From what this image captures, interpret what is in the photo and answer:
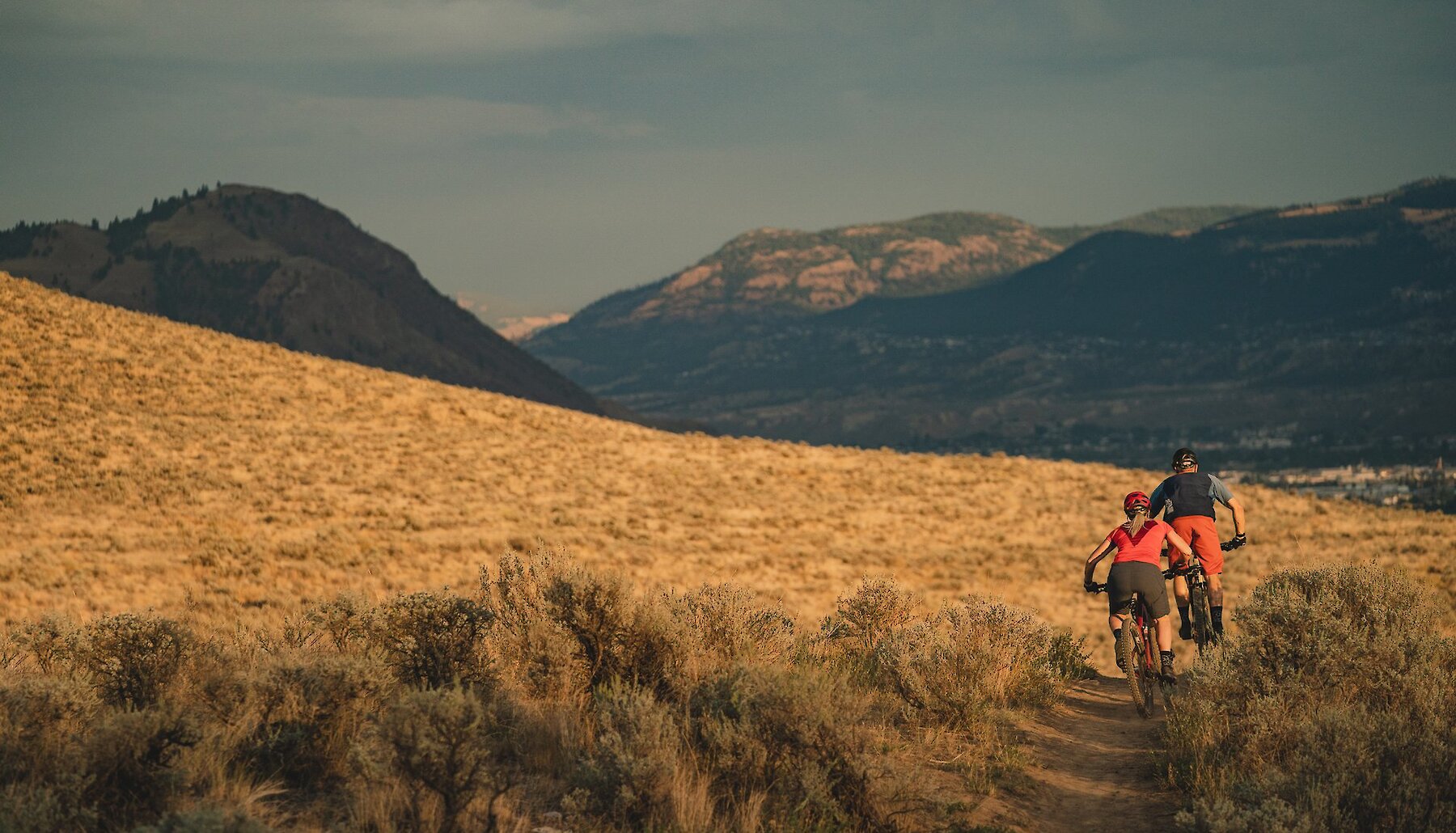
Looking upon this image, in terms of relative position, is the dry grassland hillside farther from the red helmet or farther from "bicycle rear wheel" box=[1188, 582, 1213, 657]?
the red helmet

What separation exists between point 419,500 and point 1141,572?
22828mm

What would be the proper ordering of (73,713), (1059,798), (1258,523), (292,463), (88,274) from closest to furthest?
(73,713) → (1059,798) → (292,463) → (1258,523) → (88,274)

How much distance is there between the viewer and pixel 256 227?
182 metres

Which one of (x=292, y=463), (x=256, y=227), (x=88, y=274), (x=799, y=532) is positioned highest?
(x=256, y=227)

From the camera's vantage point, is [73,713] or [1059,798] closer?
[73,713]

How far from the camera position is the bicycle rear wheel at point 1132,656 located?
10.8 m

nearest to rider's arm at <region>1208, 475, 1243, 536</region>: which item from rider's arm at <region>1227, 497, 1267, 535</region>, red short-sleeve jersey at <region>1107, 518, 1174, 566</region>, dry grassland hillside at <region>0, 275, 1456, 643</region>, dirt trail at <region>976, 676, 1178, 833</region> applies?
rider's arm at <region>1227, 497, 1267, 535</region>

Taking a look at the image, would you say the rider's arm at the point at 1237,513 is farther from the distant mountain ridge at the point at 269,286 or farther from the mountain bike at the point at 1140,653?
the distant mountain ridge at the point at 269,286

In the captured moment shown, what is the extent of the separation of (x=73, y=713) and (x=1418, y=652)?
10109 millimetres

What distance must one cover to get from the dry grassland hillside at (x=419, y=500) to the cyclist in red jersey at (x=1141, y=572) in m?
9.05

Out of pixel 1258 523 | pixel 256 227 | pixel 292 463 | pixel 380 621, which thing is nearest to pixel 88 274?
pixel 256 227

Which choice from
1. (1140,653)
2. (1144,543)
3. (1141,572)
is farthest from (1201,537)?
(1140,653)

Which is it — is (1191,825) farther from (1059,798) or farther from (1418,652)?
(1418,652)

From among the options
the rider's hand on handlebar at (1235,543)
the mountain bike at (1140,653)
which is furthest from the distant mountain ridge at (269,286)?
the mountain bike at (1140,653)
